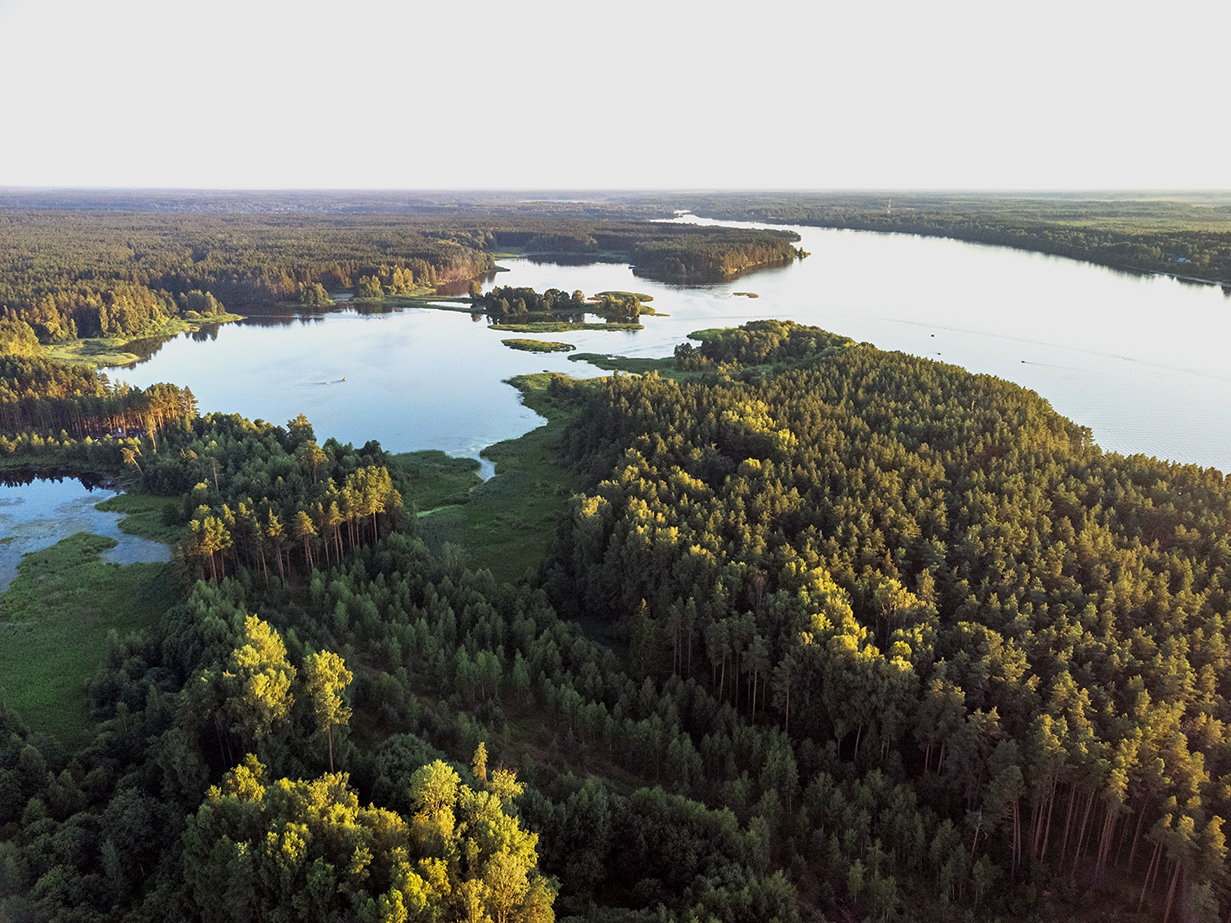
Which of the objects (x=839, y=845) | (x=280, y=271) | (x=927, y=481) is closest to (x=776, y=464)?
(x=927, y=481)

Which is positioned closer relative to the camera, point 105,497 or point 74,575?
point 74,575

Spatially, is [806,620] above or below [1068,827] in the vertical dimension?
above

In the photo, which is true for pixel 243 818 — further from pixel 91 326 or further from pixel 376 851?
pixel 91 326

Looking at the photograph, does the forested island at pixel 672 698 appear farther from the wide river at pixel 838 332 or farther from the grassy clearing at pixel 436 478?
the wide river at pixel 838 332

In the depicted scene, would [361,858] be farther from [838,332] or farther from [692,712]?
[838,332]

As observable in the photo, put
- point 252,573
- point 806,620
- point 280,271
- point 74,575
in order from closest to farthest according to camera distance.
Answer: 1. point 806,620
2. point 252,573
3. point 74,575
4. point 280,271

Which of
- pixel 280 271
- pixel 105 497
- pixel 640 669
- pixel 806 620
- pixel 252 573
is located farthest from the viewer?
pixel 280 271

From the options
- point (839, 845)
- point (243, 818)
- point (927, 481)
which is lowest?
point (839, 845)

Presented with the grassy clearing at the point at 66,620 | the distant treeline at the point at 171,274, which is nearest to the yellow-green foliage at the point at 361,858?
the grassy clearing at the point at 66,620
